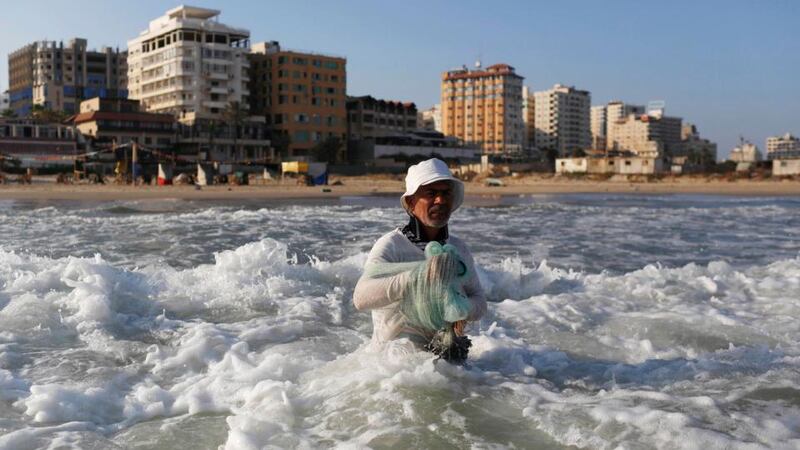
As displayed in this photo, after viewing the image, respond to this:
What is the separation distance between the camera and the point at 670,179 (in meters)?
69.2

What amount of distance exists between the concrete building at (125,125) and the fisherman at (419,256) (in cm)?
7550

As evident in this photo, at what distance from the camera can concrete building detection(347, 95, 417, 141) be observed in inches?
3816

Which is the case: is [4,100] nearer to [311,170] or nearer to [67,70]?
[67,70]

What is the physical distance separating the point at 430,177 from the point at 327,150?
8303 centimetres

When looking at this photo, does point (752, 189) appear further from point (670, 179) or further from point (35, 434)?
point (35, 434)

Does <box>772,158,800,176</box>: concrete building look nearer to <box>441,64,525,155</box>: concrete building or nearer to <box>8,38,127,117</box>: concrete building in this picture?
<box>441,64,525,155</box>: concrete building

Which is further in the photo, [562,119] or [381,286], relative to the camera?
[562,119]

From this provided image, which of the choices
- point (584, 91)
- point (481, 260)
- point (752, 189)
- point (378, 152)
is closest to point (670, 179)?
point (752, 189)

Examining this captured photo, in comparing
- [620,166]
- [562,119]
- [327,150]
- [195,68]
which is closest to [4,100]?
[195,68]

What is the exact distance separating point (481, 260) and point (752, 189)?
170ft

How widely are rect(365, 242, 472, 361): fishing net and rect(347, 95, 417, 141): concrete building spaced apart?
92.2 meters

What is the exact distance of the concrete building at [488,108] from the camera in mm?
137875

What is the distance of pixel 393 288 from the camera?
11.1ft

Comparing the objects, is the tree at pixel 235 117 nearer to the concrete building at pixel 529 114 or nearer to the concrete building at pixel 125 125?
the concrete building at pixel 125 125
